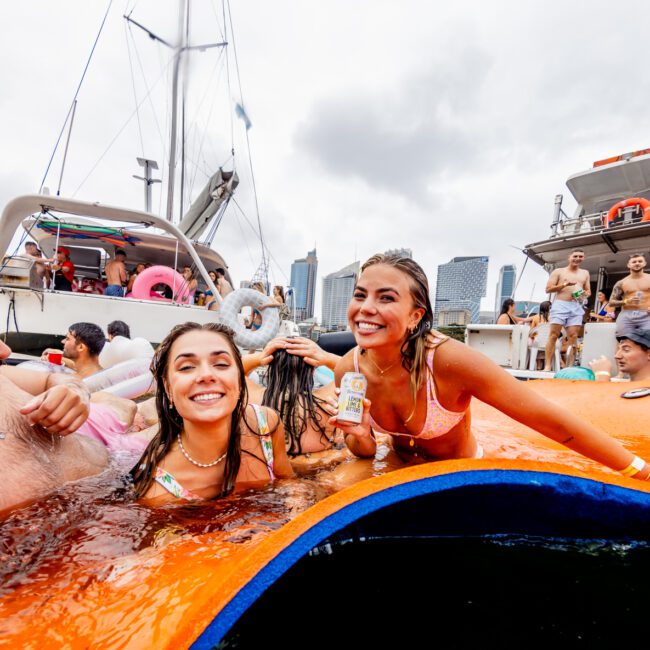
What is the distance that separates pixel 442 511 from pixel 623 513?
2.58 feet

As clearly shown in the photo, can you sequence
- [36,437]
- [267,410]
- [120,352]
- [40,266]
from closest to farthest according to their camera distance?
[36,437] < [267,410] < [120,352] < [40,266]

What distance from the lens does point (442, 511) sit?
1672 millimetres

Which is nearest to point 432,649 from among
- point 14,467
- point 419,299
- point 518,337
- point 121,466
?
point 419,299

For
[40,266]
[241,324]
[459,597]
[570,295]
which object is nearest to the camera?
[459,597]

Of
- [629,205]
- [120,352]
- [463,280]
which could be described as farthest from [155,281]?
[463,280]

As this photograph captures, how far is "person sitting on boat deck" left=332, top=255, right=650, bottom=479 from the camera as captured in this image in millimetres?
1935

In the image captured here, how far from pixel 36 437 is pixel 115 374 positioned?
9.88ft

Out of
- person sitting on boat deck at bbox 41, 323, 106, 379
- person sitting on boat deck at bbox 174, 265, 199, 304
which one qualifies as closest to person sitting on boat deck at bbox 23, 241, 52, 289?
person sitting on boat deck at bbox 174, 265, 199, 304

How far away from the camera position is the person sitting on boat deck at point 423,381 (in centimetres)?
193

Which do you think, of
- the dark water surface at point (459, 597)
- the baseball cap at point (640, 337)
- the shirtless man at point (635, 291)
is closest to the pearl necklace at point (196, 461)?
the dark water surface at point (459, 597)

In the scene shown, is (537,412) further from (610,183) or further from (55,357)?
(610,183)

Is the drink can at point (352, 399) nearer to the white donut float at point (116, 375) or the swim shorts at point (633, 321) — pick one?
the white donut float at point (116, 375)

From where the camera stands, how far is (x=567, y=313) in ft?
25.2

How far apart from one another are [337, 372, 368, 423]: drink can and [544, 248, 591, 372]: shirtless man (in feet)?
22.7
